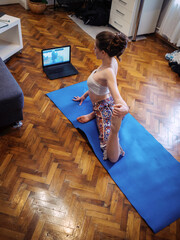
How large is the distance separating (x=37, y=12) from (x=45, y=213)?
342 cm

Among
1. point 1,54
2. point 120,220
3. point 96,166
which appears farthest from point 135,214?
point 1,54

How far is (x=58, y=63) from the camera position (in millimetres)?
2838

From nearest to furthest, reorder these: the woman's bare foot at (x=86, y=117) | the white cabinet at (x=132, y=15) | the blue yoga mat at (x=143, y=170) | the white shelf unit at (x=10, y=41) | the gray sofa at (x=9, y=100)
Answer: the blue yoga mat at (x=143, y=170) < the gray sofa at (x=9, y=100) < the woman's bare foot at (x=86, y=117) < the white shelf unit at (x=10, y=41) < the white cabinet at (x=132, y=15)

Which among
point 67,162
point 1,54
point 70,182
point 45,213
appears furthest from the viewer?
point 1,54

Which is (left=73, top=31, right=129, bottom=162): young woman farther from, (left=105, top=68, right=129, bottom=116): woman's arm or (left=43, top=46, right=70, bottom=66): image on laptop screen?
(left=43, top=46, right=70, bottom=66): image on laptop screen

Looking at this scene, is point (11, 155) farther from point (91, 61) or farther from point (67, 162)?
point (91, 61)

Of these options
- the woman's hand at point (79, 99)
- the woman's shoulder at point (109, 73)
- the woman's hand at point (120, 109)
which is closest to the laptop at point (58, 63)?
the woman's hand at point (79, 99)

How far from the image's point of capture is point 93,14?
3715 mm

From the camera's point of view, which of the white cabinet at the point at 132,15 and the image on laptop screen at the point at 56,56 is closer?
the image on laptop screen at the point at 56,56

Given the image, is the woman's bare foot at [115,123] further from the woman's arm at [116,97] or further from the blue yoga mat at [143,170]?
the blue yoga mat at [143,170]

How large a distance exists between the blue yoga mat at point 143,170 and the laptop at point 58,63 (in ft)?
1.55

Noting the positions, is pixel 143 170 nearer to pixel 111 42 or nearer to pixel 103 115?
pixel 103 115

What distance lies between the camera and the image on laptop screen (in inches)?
104

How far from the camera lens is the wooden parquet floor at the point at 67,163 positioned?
1.58 meters
